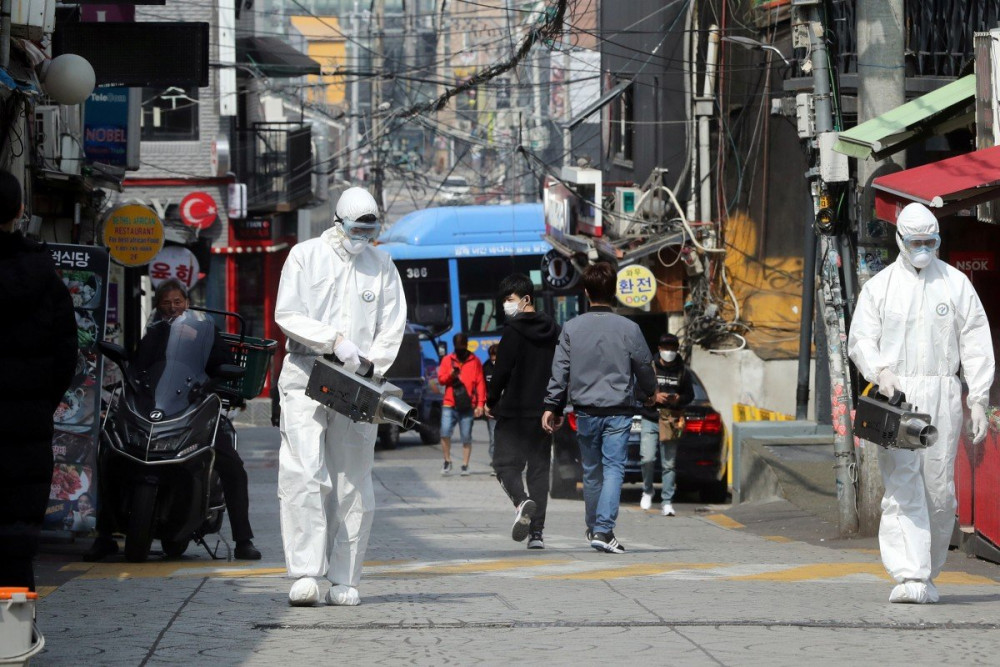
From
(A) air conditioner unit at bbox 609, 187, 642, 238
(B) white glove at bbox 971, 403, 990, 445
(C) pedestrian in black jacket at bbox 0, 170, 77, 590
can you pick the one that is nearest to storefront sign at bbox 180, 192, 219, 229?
(A) air conditioner unit at bbox 609, 187, 642, 238

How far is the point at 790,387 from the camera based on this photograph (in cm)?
2233

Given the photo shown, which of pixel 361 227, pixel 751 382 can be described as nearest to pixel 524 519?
pixel 361 227

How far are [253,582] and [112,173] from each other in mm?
11588

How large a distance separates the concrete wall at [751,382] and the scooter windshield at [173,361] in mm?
12909

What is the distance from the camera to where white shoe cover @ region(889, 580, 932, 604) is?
24.0ft

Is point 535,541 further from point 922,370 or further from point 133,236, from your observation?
point 133,236

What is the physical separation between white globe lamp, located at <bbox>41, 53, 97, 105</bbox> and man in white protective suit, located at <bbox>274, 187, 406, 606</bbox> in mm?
5314

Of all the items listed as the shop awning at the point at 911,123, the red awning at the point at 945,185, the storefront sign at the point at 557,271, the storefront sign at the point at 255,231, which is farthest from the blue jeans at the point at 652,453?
the storefront sign at the point at 255,231

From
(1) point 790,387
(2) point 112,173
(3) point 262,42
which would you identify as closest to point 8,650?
(2) point 112,173

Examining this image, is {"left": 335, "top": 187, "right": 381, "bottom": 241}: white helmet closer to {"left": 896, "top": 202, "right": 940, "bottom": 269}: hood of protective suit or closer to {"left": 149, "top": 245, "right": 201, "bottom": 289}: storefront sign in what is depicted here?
{"left": 896, "top": 202, "right": 940, "bottom": 269}: hood of protective suit

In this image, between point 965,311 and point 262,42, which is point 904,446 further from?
point 262,42

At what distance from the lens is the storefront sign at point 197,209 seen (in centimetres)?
3541

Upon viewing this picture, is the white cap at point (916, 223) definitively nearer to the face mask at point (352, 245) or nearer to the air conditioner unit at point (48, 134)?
the face mask at point (352, 245)

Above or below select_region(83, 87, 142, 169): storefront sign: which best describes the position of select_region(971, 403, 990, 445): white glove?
below
